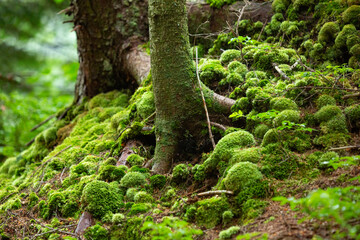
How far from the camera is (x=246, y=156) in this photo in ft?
9.89

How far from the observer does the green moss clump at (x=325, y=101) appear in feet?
11.1

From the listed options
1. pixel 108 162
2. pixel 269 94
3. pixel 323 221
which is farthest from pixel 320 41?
pixel 108 162

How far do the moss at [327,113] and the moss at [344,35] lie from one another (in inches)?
55.0

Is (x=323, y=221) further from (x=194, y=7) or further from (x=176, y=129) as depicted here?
(x=194, y=7)

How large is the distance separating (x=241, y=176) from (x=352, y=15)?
3.07 meters

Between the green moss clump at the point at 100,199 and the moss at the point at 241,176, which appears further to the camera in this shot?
the green moss clump at the point at 100,199

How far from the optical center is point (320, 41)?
174 inches

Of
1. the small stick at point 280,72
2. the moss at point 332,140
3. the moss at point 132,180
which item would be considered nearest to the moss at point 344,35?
the small stick at point 280,72

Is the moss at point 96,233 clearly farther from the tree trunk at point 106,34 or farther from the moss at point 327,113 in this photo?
the tree trunk at point 106,34

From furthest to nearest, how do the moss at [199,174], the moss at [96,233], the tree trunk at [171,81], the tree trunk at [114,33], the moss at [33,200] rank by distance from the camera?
the tree trunk at [114,33], the moss at [33,200], the tree trunk at [171,81], the moss at [199,174], the moss at [96,233]

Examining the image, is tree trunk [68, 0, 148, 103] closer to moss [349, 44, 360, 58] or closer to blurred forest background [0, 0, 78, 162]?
blurred forest background [0, 0, 78, 162]

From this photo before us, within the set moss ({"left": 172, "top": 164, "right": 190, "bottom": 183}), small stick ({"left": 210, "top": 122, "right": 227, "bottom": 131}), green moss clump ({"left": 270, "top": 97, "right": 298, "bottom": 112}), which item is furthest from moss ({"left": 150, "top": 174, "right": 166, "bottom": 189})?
green moss clump ({"left": 270, "top": 97, "right": 298, "bottom": 112})

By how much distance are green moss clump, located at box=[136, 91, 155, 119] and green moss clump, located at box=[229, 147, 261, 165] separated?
160 cm

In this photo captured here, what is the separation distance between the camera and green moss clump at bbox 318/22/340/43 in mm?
4297
